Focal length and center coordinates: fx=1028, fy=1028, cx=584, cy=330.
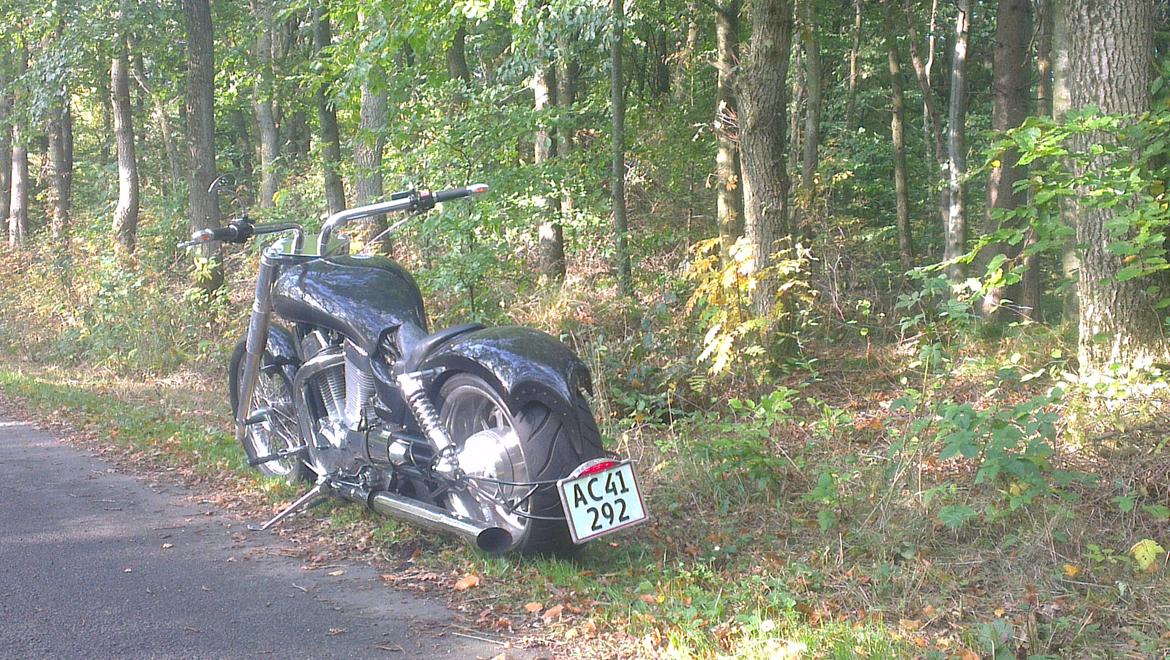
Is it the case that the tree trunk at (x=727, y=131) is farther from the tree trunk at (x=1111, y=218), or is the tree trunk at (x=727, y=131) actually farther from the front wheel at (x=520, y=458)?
the front wheel at (x=520, y=458)

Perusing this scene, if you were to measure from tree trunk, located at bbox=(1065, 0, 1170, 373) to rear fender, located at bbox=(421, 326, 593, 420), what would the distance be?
11.7ft

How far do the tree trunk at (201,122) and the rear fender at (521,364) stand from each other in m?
10.3

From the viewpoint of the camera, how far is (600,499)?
15.1 ft

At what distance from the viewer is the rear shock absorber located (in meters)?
5.00

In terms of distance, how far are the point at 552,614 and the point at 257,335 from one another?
10.2 feet

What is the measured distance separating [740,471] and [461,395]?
1933mm

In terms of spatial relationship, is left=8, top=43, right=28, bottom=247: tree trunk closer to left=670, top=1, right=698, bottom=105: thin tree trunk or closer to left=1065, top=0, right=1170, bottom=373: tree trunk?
left=670, top=1, right=698, bottom=105: thin tree trunk

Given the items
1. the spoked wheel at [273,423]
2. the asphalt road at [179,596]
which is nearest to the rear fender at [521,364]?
the asphalt road at [179,596]

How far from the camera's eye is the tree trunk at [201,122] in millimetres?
14391

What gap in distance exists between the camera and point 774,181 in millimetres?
8430

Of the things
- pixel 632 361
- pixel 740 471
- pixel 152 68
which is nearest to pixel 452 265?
pixel 632 361

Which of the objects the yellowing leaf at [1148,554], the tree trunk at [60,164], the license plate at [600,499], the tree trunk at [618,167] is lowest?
the yellowing leaf at [1148,554]

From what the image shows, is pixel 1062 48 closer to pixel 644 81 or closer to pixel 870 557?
pixel 870 557

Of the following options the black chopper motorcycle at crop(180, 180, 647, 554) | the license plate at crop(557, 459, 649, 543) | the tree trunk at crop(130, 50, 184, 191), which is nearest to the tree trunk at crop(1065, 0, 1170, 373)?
the license plate at crop(557, 459, 649, 543)
